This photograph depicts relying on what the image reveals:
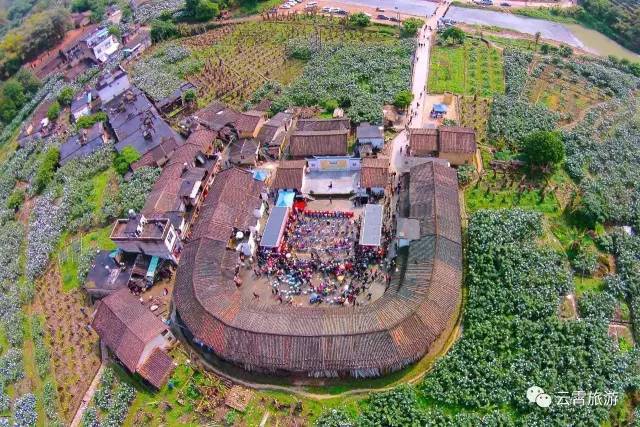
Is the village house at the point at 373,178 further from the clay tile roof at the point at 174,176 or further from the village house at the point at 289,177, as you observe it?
the clay tile roof at the point at 174,176

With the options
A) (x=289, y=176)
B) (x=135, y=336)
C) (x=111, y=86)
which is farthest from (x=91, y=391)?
(x=111, y=86)

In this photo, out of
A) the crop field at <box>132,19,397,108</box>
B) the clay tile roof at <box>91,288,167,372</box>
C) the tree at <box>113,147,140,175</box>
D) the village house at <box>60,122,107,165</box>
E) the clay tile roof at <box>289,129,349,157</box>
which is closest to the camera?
the clay tile roof at <box>91,288,167,372</box>

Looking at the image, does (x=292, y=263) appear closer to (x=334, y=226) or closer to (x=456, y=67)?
(x=334, y=226)

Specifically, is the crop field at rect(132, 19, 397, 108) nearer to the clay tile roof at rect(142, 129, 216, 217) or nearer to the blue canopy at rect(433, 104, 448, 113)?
the clay tile roof at rect(142, 129, 216, 217)

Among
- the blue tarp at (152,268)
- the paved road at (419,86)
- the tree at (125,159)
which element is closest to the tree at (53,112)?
the tree at (125,159)

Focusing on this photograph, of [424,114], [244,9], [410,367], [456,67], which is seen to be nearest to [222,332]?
[410,367]

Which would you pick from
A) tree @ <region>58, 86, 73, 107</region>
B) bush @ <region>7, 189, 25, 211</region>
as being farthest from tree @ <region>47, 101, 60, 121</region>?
bush @ <region>7, 189, 25, 211</region>
